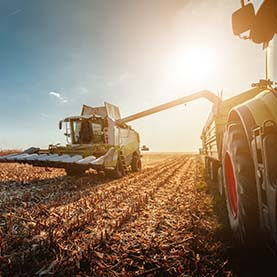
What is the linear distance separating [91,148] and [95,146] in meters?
0.19

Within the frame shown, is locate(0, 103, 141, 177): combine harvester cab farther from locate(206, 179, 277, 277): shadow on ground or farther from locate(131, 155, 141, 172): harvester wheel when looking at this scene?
locate(206, 179, 277, 277): shadow on ground

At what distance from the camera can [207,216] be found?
15.2 feet

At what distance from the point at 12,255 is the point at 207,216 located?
3367 millimetres

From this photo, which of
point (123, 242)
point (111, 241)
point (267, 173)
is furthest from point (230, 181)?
point (111, 241)

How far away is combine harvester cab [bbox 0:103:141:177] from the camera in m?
9.11

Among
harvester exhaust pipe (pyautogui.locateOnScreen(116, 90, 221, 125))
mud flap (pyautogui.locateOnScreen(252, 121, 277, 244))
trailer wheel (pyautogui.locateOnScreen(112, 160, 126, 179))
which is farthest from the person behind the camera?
harvester exhaust pipe (pyautogui.locateOnScreen(116, 90, 221, 125))

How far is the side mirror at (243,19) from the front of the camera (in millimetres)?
2152

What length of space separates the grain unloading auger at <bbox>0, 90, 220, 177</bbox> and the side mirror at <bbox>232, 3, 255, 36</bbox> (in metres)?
7.03

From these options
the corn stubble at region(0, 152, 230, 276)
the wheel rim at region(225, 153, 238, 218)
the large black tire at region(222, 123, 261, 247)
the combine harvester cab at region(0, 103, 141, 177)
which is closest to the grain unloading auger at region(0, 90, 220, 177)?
the combine harvester cab at region(0, 103, 141, 177)

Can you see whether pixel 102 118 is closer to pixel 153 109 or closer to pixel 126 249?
pixel 153 109

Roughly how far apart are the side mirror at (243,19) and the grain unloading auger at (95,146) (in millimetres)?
7028

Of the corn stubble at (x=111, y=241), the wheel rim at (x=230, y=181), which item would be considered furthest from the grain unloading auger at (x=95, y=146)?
the wheel rim at (x=230, y=181)

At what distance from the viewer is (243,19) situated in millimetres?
2189

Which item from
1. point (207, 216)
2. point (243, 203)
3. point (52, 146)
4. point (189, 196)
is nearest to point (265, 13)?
point (243, 203)
